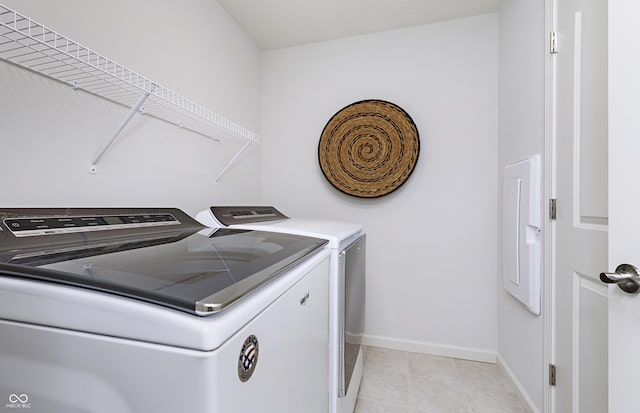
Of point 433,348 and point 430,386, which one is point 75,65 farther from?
point 433,348

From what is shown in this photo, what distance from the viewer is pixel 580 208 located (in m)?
1.28

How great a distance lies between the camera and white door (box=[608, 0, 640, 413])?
84 cm

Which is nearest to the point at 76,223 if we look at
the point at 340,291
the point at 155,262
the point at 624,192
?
the point at 155,262

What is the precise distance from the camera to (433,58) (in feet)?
7.52

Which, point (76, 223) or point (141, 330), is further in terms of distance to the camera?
point (76, 223)

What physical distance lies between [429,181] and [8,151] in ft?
7.70

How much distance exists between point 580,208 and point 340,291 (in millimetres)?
1134

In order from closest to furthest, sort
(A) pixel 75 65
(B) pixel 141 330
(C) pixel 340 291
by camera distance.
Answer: (B) pixel 141 330
(A) pixel 75 65
(C) pixel 340 291

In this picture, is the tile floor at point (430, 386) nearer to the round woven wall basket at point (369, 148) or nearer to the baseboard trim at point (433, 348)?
the baseboard trim at point (433, 348)

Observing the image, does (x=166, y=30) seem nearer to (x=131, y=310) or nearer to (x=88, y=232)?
(x=88, y=232)

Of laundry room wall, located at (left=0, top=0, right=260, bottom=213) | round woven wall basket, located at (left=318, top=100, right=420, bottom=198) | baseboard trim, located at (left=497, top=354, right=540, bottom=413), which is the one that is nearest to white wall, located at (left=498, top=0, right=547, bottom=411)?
baseboard trim, located at (left=497, top=354, right=540, bottom=413)

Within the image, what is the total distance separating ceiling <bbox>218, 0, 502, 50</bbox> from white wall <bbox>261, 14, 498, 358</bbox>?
9cm

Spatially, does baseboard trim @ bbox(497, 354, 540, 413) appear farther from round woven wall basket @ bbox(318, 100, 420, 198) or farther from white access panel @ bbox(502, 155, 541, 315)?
round woven wall basket @ bbox(318, 100, 420, 198)

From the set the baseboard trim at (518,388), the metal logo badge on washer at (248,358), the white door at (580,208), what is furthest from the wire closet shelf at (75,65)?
the baseboard trim at (518,388)
